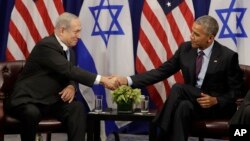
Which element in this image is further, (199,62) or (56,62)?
(199,62)

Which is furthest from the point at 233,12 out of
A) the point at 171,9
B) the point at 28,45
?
the point at 28,45

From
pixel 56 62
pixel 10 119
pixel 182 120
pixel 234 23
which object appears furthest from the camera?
pixel 234 23

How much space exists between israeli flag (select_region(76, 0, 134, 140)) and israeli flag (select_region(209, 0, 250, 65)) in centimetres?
113

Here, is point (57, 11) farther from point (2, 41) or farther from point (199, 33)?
point (199, 33)

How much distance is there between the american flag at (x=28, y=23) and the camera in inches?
269

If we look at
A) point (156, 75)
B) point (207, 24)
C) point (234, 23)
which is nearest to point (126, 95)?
point (156, 75)

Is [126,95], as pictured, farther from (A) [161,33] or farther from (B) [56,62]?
(A) [161,33]

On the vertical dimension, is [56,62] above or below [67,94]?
above

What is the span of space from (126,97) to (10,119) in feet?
3.86

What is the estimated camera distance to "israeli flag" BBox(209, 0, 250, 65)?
20.8ft

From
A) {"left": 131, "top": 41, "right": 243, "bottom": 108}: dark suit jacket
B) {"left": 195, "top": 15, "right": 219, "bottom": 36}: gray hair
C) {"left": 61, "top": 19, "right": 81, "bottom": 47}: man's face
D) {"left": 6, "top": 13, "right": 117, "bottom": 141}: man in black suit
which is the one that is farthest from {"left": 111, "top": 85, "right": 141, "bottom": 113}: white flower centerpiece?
{"left": 195, "top": 15, "right": 219, "bottom": 36}: gray hair

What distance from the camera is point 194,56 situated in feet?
18.3

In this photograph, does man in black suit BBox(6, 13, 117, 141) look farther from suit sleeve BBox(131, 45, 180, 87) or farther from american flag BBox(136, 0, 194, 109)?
american flag BBox(136, 0, 194, 109)

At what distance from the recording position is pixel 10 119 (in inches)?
206
